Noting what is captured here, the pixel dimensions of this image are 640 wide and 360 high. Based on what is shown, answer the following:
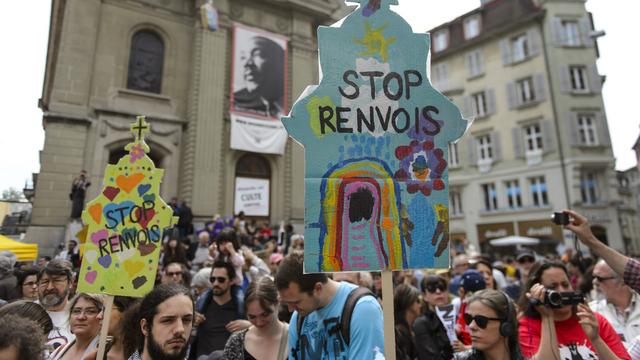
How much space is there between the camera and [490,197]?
24297 mm

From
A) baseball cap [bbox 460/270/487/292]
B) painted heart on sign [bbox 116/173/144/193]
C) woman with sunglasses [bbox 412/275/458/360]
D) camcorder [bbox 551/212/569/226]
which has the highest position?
painted heart on sign [bbox 116/173/144/193]

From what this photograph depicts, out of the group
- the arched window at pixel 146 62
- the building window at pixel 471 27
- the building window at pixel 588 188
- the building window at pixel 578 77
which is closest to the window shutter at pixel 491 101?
the building window at pixel 578 77

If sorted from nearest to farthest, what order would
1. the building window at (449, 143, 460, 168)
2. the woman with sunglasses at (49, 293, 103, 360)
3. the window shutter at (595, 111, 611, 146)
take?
1. the woman with sunglasses at (49, 293, 103, 360)
2. the window shutter at (595, 111, 611, 146)
3. the building window at (449, 143, 460, 168)

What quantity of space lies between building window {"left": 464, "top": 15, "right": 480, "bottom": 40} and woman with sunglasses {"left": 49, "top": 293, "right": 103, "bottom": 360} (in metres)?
29.3

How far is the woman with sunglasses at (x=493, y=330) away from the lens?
2.20 metres

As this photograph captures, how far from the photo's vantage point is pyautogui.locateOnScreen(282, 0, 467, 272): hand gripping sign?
200 centimetres

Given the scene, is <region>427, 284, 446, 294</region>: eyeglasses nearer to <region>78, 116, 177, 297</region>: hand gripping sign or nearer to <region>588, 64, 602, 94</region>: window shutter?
<region>78, 116, 177, 297</region>: hand gripping sign

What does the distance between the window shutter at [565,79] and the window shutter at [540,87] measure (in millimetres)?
901

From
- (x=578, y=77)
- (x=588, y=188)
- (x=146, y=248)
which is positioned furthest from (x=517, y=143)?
(x=146, y=248)

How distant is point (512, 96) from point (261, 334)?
25507 mm

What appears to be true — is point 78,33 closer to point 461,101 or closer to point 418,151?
point 418,151

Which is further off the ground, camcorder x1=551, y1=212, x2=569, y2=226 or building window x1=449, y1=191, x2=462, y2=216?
building window x1=449, y1=191, x2=462, y2=216

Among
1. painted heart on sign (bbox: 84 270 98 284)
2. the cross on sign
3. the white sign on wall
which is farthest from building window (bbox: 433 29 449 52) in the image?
painted heart on sign (bbox: 84 270 98 284)

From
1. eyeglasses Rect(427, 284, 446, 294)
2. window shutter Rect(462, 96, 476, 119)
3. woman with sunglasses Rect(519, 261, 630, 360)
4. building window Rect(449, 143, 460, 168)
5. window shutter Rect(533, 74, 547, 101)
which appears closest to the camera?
woman with sunglasses Rect(519, 261, 630, 360)
